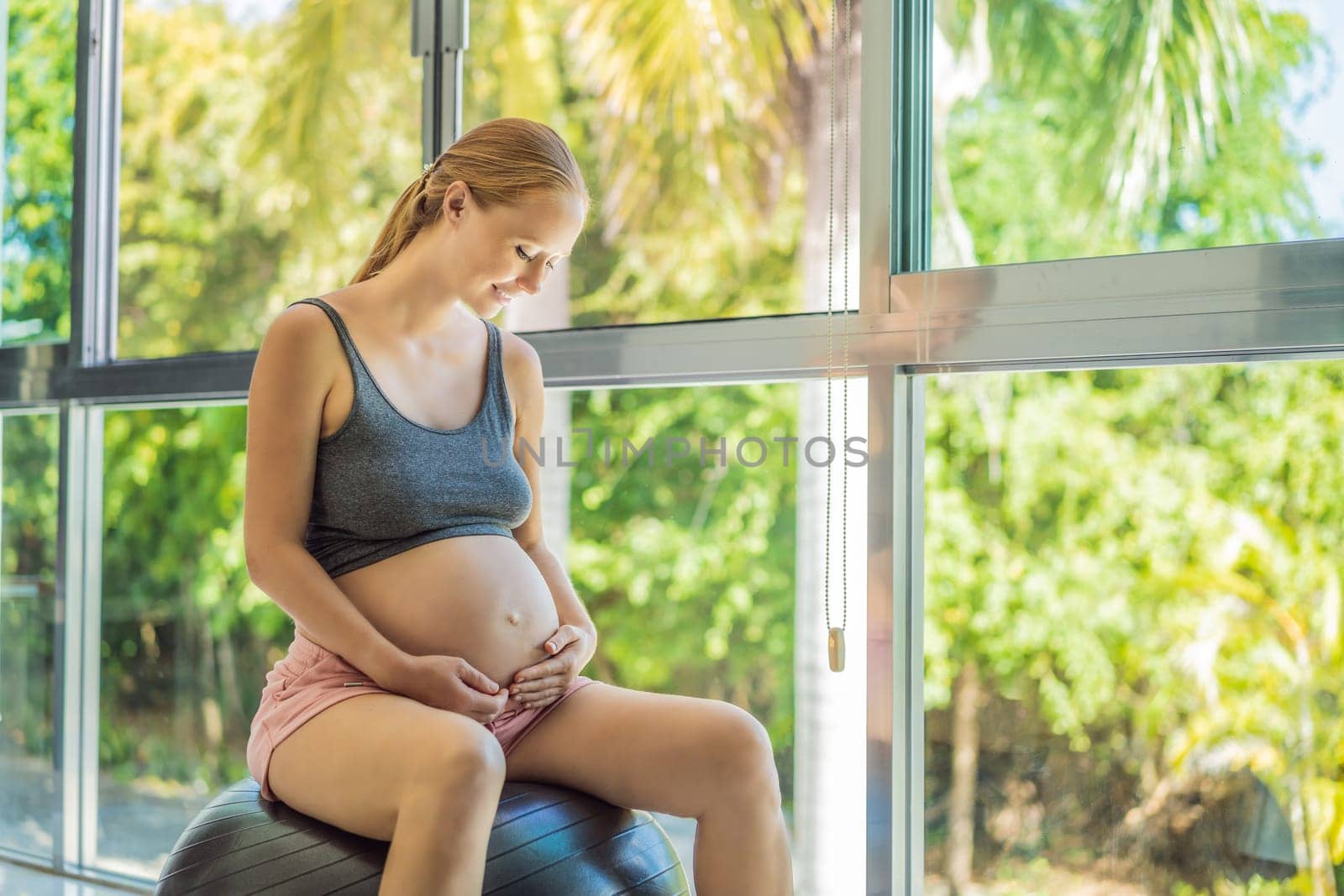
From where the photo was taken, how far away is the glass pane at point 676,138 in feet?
7.13

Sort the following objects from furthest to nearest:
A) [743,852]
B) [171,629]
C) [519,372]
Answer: [171,629] < [519,372] < [743,852]

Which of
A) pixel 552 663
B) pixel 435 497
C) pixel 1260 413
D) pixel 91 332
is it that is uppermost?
pixel 91 332

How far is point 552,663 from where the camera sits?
4.62 ft

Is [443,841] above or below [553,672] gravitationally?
below

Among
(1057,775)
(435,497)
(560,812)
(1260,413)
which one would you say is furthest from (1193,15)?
(560,812)

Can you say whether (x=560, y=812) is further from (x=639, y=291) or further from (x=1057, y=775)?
(x=639, y=291)

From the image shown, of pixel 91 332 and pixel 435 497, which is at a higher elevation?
pixel 91 332

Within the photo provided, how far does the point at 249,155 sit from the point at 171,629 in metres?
1.21

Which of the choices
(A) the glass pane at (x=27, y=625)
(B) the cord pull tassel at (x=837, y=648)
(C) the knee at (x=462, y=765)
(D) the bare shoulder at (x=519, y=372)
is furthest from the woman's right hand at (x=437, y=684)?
(A) the glass pane at (x=27, y=625)

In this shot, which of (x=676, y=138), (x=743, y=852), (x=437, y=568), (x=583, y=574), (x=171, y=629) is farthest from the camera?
(x=171, y=629)

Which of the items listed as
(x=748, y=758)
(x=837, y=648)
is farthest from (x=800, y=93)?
(x=748, y=758)

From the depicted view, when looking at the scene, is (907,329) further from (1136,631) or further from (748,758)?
(748,758)

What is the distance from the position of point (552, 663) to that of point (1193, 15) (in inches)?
47.6

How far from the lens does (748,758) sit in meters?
1.32
